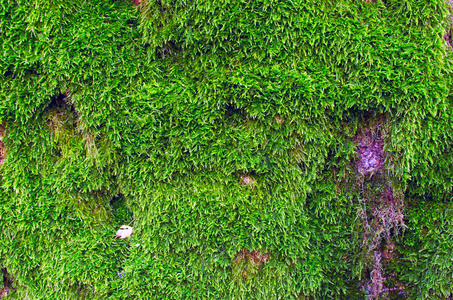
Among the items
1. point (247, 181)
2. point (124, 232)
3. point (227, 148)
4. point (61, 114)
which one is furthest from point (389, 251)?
point (61, 114)

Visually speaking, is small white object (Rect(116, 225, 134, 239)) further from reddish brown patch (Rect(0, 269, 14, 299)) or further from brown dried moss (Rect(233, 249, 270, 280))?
reddish brown patch (Rect(0, 269, 14, 299))

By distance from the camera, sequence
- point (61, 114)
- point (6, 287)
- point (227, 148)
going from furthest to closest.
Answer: point (6, 287), point (61, 114), point (227, 148)

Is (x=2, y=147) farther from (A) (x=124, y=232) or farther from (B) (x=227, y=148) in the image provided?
(B) (x=227, y=148)

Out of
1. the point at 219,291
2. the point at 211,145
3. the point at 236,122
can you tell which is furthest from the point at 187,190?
the point at 219,291

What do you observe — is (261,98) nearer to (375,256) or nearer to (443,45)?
(443,45)

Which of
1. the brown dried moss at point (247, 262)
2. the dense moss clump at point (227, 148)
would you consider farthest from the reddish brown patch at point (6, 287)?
the brown dried moss at point (247, 262)

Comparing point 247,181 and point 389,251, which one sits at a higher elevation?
point 247,181

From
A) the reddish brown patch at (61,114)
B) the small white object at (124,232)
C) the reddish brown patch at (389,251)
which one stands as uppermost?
the reddish brown patch at (61,114)

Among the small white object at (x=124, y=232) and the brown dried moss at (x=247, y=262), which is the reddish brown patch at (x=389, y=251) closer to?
the brown dried moss at (x=247, y=262)
